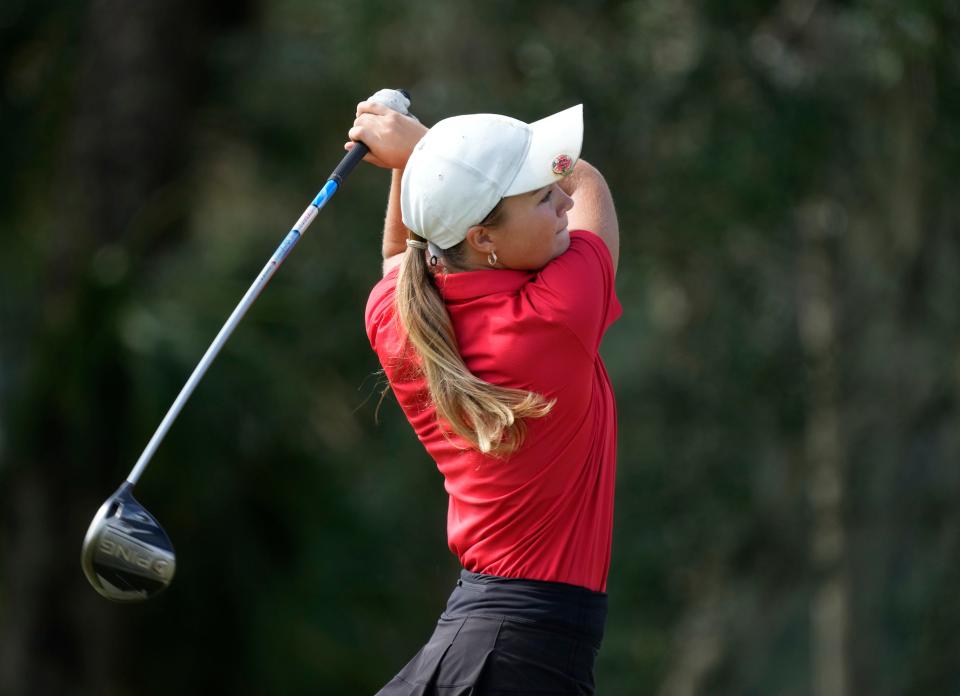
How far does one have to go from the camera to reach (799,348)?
8984mm

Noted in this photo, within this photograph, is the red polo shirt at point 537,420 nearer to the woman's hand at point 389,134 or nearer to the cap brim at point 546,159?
the cap brim at point 546,159

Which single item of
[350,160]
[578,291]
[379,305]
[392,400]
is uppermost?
[350,160]

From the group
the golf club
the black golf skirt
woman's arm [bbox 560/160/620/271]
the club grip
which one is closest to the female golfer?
the black golf skirt

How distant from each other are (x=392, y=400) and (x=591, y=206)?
7.59m

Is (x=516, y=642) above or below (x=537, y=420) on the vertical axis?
below

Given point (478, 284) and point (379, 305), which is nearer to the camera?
point (478, 284)

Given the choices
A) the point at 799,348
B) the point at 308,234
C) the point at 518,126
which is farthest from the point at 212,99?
the point at 518,126

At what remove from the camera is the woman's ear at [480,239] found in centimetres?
273

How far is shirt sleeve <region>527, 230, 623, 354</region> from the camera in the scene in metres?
2.63

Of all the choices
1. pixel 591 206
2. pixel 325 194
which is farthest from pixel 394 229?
pixel 591 206

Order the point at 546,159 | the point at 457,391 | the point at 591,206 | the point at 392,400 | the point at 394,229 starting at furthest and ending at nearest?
the point at 392,400 → the point at 394,229 → the point at 591,206 → the point at 546,159 → the point at 457,391

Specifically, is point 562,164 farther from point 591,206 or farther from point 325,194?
point 325,194

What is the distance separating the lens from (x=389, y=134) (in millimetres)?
3049

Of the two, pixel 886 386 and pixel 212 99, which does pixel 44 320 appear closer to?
pixel 212 99
